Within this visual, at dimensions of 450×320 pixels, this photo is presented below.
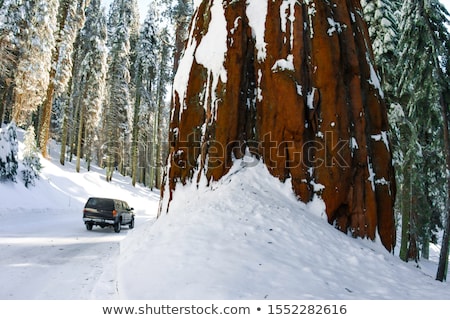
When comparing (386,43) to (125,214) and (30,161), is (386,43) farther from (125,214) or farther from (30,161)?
(30,161)

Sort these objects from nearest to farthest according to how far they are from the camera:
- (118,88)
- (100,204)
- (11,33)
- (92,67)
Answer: (100,204) → (11,33) → (92,67) → (118,88)

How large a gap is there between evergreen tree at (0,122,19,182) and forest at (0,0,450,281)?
0.06m

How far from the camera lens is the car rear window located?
16881 mm

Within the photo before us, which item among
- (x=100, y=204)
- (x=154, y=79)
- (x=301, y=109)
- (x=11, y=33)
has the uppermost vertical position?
(x=154, y=79)

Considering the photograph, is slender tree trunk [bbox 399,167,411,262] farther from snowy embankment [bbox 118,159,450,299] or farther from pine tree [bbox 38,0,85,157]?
pine tree [bbox 38,0,85,157]

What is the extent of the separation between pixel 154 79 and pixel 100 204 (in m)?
25.4

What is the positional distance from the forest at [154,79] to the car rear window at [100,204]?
3.84 meters

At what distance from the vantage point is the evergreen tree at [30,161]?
2058 cm

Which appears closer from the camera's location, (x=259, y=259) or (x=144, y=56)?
(x=259, y=259)

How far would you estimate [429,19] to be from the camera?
11609mm

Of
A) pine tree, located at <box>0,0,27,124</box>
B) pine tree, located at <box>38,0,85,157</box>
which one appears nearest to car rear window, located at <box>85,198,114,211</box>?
pine tree, located at <box>0,0,27,124</box>

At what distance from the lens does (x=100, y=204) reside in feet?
55.8

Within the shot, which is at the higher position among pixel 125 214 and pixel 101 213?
pixel 101 213

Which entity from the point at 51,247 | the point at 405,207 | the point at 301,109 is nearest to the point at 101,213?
the point at 51,247
